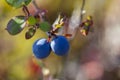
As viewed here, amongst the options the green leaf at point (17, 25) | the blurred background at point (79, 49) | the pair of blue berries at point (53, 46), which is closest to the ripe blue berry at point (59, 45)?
the pair of blue berries at point (53, 46)

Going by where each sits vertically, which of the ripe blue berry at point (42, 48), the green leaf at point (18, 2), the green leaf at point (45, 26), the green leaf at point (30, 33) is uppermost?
the green leaf at point (18, 2)

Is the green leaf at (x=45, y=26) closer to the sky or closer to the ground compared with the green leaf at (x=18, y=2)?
closer to the ground

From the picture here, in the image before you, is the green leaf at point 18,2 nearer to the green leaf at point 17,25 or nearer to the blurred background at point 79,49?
the green leaf at point 17,25

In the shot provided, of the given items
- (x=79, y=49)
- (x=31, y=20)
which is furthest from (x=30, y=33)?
(x=79, y=49)

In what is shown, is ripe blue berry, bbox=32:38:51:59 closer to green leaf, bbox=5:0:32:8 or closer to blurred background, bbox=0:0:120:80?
green leaf, bbox=5:0:32:8

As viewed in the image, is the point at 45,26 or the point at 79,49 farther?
the point at 79,49

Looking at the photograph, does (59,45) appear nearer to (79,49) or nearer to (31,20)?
(31,20)

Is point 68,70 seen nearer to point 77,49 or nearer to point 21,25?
point 77,49
